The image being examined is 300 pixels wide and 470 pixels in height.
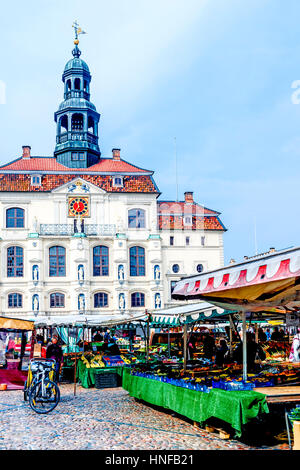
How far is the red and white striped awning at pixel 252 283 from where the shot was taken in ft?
23.5

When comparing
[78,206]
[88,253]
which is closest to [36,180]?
[78,206]

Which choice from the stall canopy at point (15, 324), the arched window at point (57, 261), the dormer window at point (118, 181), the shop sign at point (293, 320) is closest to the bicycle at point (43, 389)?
the stall canopy at point (15, 324)

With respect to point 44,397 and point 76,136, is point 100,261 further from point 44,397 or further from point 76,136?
point 44,397

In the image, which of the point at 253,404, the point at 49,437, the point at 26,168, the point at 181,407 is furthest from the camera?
the point at 26,168

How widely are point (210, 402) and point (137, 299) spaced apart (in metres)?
38.2

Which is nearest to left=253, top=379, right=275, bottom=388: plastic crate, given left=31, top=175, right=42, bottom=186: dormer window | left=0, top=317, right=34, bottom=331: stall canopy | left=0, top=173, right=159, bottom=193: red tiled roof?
left=0, top=317, right=34, bottom=331: stall canopy

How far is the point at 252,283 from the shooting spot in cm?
766

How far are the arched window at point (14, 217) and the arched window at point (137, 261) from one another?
10161mm

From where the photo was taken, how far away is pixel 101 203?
47656mm

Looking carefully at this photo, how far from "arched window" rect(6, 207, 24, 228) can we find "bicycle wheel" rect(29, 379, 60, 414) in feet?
117

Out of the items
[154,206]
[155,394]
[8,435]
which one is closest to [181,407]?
[155,394]

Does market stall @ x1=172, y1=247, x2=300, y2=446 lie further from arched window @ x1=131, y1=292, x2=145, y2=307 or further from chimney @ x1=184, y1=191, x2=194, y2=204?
chimney @ x1=184, y1=191, x2=194, y2=204
